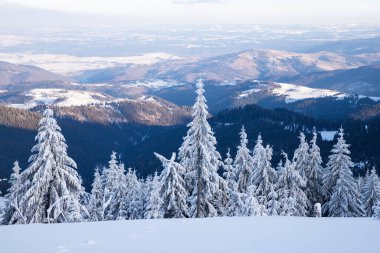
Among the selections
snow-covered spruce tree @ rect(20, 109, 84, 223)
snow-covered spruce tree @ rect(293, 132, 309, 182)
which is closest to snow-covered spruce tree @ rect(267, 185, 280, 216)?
snow-covered spruce tree @ rect(293, 132, 309, 182)

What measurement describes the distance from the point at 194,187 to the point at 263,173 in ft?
31.0

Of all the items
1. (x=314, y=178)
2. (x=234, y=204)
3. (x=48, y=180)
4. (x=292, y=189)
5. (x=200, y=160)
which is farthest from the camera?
(x=314, y=178)

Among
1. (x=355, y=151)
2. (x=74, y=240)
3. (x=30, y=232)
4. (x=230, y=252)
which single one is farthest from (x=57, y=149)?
(x=355, y=151)

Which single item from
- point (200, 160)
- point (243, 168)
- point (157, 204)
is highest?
point (200, 160)

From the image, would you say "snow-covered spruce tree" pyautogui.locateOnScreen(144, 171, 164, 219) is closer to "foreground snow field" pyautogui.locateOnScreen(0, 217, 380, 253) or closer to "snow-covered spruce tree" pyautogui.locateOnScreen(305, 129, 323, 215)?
"foreground snow field" pyautogui.locateOnScreen(0, 217, 380, 253)

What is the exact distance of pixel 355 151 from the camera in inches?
5807

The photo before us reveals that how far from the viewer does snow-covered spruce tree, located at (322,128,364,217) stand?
40.6m

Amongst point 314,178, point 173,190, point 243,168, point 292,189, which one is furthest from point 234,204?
point 314,178

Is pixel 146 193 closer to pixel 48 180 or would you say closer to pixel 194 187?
pixel 194 187

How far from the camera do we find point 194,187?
33.7m

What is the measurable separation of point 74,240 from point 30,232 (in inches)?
93.8

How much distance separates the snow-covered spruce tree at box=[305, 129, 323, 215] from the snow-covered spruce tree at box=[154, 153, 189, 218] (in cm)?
1723

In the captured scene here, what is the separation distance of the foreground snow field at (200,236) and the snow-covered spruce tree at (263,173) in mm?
21408

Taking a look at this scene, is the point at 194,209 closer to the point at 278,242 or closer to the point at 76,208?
the point at 76,208
